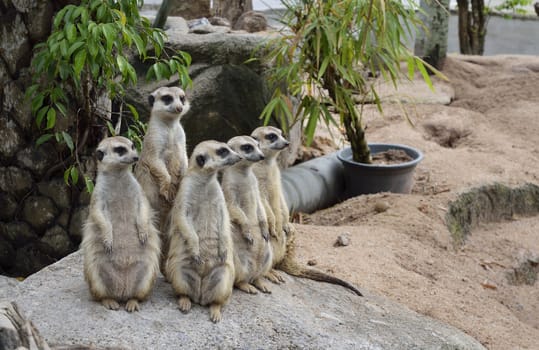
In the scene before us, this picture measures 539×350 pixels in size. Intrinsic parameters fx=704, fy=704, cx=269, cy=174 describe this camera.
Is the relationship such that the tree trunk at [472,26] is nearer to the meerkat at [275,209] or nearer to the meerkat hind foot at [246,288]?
the meerkat at [275,209]

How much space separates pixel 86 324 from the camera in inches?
116

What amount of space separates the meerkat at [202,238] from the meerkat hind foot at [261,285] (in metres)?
0.31

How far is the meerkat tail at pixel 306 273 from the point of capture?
401 centimetres

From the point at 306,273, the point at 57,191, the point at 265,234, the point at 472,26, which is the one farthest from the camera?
the point at 472,26

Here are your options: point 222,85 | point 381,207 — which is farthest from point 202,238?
point 381,207

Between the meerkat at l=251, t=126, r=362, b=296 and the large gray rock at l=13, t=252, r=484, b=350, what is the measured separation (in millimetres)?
122

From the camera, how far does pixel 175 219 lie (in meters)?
3.19

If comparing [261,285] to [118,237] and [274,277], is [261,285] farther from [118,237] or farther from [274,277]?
[118,237]

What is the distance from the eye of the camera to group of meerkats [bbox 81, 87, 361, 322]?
3086 mm

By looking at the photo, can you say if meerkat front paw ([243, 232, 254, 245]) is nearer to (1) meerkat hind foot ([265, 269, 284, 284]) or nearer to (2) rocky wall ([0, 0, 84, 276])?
(1) meerkat hind foot ([265, 269, 284, 284])

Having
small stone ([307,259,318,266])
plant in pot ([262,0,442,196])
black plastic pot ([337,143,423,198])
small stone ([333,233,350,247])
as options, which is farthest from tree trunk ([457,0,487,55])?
small stone ([307,259,318,266])

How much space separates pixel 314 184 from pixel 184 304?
3617 mm

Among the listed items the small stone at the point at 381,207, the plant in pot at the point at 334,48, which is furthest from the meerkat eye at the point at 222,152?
the small stone at the point at 381,207

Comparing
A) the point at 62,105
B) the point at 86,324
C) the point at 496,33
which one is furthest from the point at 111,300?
the point at 496,33
